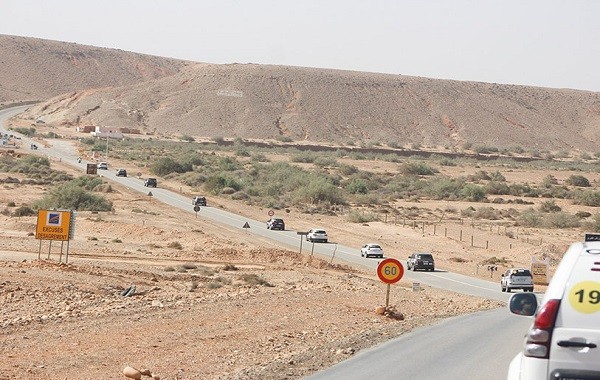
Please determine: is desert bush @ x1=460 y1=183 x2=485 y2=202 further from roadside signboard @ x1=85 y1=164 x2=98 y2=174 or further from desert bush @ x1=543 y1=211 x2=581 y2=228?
roadside signboard @ x1=85 y1=164 x2=98 y2=174

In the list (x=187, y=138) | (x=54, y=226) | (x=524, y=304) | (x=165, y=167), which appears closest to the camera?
(x=524, y=304)

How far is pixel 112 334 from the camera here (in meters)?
18.8

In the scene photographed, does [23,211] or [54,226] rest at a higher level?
[54,226]

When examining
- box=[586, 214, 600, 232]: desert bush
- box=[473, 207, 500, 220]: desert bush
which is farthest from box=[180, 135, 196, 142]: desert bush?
box=[586, 214, 600, 232]: desert bush

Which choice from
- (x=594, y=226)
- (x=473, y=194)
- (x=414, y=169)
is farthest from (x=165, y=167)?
(x=594, y=226)

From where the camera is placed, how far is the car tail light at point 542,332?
6.96 meters

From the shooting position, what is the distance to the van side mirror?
7883 mm

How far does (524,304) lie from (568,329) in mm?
1004

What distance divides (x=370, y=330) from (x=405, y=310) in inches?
255

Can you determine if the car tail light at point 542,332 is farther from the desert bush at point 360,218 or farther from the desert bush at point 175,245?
the desert bush at point 360,218

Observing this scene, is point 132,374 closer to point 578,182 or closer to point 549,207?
point 549,207

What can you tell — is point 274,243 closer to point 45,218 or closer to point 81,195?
point 81,195

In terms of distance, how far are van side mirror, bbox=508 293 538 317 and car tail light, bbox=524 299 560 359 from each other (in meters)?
0.83

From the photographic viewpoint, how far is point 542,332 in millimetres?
6988
